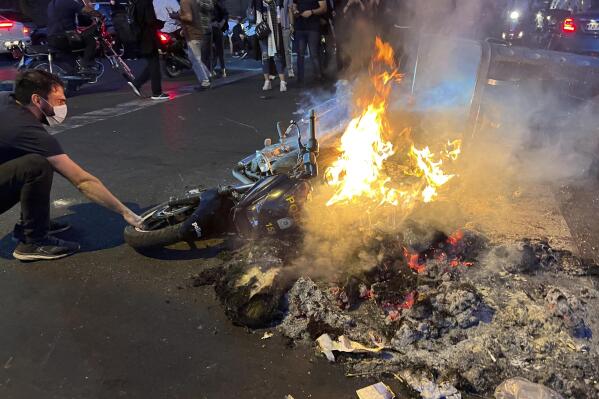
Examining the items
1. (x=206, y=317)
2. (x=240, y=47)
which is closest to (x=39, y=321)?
(x=206, y=317)

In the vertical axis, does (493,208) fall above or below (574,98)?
below

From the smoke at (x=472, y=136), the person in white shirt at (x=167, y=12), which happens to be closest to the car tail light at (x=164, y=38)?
the person in white shirt at (x=167, y=12)

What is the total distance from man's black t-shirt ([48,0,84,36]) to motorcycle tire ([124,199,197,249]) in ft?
26.2

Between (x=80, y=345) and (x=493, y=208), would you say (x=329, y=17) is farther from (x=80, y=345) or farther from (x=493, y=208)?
(x=80, y=345)

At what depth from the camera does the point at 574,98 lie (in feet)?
17.4

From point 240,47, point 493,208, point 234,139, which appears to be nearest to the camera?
point 493,208

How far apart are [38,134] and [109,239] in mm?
1060

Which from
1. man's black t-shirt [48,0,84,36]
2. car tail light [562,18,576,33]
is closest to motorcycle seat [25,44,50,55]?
man's black t-shirt [48,0,84,36]

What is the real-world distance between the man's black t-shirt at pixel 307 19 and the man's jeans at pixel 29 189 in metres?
7.16

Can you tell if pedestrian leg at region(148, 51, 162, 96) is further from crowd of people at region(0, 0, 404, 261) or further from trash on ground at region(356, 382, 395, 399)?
trash on ground at region(356, 382, 395, 399)

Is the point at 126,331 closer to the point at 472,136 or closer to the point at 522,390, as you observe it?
the point at 522,390

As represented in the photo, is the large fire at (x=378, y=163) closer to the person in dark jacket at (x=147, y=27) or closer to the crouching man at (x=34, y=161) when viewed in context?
the crouching man at (x=34, y=161)

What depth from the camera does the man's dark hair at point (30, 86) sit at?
3.35m

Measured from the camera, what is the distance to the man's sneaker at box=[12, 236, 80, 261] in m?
3.55
